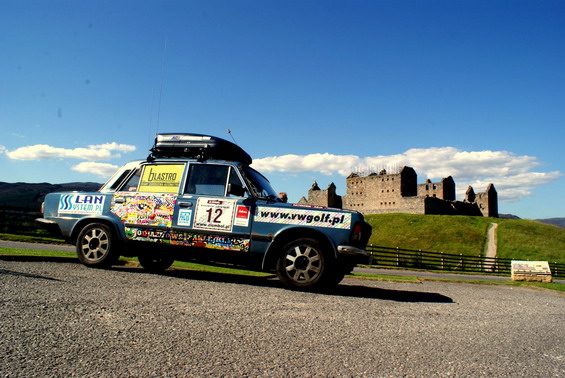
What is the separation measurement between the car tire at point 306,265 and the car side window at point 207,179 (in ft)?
5.48

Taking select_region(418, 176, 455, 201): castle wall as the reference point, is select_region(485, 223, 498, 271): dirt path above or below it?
below

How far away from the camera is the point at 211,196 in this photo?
253 inches

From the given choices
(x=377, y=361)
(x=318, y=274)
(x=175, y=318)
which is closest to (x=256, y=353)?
(x=377, y=361)

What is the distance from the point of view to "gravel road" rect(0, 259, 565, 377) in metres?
2.44

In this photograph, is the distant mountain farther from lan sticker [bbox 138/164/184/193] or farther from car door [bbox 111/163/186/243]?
lan sticker [bbox 138/164/184/193]

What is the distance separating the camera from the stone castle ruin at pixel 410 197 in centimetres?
6719

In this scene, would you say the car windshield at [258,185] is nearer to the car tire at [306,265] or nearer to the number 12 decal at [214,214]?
the number 12 decal at [214,214]

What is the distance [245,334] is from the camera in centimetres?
317

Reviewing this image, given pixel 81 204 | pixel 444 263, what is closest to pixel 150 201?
pixel 81 204

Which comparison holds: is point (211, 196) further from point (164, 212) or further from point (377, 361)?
point (377, 361)

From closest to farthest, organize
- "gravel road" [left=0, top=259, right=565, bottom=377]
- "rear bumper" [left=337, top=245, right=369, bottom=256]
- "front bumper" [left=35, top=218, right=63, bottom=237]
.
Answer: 1. "gravel road" [left=0, top=259, right=565, bottom=377]
2. "rear bumper" [left=337, top=245, right=369, bottom=256]
3. "front bumper" [left=35, top=218, right=63, bottom=237]

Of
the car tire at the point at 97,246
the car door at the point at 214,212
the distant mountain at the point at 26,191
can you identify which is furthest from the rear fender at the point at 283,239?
the distant mountain at the point at 26,191

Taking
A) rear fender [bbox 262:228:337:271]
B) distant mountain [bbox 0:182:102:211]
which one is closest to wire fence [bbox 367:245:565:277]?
rear fender [bbox 262:228:337:271]

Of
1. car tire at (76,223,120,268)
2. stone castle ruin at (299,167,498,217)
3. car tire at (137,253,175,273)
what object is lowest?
car tire at (137,253,175,273)
